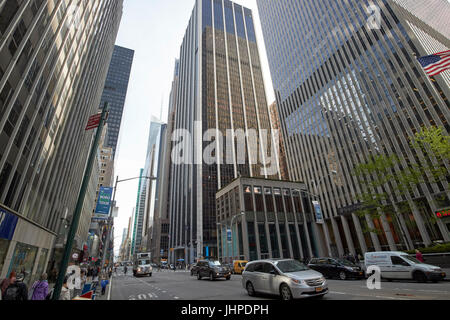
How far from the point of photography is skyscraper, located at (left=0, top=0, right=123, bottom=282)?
45.8 ft

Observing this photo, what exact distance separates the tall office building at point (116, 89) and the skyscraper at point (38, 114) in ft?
364

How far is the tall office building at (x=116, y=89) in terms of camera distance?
135250 mm

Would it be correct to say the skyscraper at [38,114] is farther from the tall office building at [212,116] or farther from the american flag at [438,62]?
the tall office building at [212,116]

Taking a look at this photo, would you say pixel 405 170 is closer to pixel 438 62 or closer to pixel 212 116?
pixel 438 62

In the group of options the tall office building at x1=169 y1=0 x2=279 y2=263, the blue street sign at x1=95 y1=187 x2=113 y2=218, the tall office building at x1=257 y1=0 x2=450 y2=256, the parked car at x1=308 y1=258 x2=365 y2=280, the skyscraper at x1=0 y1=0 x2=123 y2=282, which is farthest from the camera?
the tall office building at x1=169 y1=0 x2=279 y2=263

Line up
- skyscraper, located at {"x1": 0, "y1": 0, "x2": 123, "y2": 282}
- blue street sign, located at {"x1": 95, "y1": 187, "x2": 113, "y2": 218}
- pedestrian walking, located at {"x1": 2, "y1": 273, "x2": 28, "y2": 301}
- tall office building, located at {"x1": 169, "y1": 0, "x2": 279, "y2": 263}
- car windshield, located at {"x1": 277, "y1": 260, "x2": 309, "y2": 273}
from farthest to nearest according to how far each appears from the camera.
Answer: tall office building, located at {"x1": 169, "y1": 0, "x2": 279, "y2": 263} → blue street sign, located at {"x1": 95, "y1": 187, "x2": 113, "y2": 218} → skyscraper, located at {"x1": 0, "y1": 0, "x2": 123, "y2": 282} → car windshield, located at {"x1": 277, "y1": 260, "x2": 309, "y2": 273} → pedestrian walking, located at {"x1": 2, "y1": 273, "x2": 28, "y2": 301}

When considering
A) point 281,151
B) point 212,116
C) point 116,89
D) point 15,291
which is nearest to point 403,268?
point 15,291

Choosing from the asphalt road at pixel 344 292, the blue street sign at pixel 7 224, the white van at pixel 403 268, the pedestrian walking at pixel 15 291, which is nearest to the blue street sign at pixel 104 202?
the blue street sign at pixel 7 224

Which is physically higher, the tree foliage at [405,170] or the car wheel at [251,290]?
the tree foliage at [405,170]

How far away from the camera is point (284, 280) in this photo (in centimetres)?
947

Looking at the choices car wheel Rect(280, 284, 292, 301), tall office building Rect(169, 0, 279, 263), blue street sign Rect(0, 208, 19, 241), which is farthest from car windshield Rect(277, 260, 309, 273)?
tall office building Rect(169, 0, 279, 263)

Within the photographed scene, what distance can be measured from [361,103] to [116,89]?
483 feet

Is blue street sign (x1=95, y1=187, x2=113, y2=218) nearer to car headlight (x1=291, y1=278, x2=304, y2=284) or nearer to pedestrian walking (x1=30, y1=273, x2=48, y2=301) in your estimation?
pedestrian walking (x1=30, y1=273, x2=48, y2=301)

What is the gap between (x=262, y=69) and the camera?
5723 inches
